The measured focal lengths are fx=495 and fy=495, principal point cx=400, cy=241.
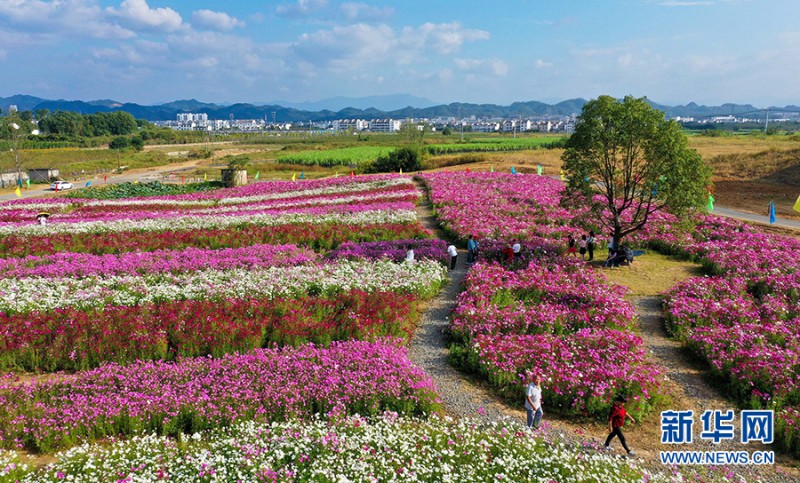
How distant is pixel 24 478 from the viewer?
711cm

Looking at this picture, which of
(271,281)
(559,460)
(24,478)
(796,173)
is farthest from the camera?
(796,173)

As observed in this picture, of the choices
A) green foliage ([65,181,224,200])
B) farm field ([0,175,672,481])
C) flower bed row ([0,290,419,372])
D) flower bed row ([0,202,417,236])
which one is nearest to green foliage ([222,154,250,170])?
green foliage ([65,181,224,200])

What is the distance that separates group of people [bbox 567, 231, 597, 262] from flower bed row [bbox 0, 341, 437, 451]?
1241cm

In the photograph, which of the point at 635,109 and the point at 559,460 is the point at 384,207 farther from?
the point at 559,460

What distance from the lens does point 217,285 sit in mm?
15742

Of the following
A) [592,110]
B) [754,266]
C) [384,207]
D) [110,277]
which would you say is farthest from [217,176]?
[754,266]

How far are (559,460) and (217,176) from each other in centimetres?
6222

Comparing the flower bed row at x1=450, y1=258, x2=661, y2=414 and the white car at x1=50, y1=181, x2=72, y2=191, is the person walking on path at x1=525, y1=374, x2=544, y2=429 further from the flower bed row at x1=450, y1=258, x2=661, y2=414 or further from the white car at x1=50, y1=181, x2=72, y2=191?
the white car at x1=50, y1=181, x2=72, y2=191

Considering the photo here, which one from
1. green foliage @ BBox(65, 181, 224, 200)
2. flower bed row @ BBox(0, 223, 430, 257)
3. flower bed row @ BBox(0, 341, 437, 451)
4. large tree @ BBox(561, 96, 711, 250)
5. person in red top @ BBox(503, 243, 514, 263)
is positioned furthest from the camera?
green foliage @ BBox(65, 181, 224, 200)

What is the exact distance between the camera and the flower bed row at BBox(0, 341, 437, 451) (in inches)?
342

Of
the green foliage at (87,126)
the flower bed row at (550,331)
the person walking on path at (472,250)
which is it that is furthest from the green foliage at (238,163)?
the green foliage at (87,126)

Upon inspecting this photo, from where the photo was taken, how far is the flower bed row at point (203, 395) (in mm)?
8688

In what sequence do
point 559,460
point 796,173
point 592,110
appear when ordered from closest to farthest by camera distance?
1. point 559,460
2. point 592,110
3. point 796,173

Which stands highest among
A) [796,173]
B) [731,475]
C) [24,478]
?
[796,173]
